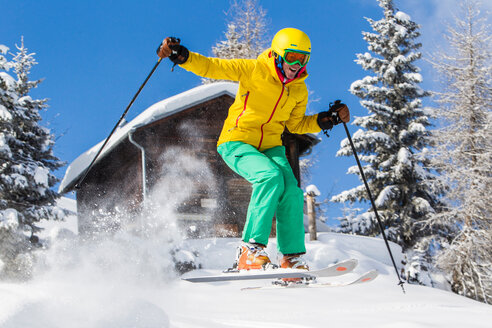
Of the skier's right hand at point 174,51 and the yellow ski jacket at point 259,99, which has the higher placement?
the skier's right hand at point 174,51

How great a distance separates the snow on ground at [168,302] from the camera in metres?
4.29

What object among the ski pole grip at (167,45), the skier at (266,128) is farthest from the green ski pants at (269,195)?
the ski pole grip at (167,45)

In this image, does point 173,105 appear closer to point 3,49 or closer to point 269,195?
point 3,49

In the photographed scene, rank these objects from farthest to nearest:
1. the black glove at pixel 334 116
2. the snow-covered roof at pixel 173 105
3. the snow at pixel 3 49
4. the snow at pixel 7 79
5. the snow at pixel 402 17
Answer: the snow at pixel 402 17 < the snow-covered roof at pixel 173 105 < the snow at pixel 3 49 < the snow at pixel 7 79 < the black glove at pixel 334 116

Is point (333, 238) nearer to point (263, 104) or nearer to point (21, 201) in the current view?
point (21, 201)

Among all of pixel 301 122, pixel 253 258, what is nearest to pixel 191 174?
pixel 301 122

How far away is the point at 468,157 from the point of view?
55.5 feet

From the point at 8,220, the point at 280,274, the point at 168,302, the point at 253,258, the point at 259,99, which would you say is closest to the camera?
the point at 280,274

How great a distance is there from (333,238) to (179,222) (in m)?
4.66

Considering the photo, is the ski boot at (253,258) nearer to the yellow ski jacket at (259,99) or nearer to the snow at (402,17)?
the yellow ski jacket at (259,99)

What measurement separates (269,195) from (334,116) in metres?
1.24

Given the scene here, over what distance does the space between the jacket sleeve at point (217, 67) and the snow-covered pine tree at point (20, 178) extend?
9534 mm

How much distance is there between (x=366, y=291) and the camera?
30.0 ft

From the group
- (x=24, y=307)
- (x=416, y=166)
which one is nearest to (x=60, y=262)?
(x=24, y=307)
